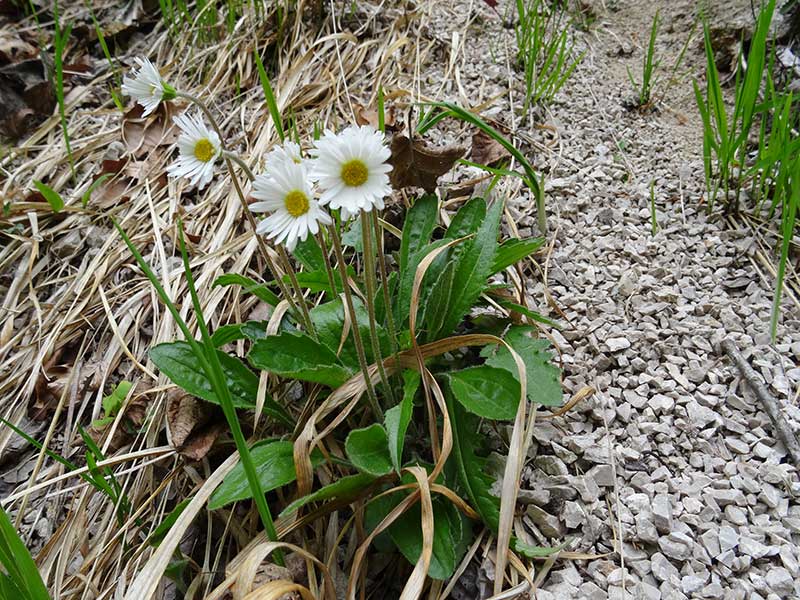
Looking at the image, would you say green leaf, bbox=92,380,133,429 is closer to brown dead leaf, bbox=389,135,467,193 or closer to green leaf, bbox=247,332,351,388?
green leaf, bbox=247,332,351,388

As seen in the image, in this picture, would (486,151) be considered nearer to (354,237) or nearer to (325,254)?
(354,237)

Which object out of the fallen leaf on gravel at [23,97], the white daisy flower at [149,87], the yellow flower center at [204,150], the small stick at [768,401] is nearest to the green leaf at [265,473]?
the yellow flower center at [204,150]

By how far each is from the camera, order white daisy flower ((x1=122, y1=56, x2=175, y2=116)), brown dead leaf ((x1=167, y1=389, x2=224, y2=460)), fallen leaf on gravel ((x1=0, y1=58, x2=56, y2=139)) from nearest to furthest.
Result: white daisy flower ((x1=122, y1=56, x2=175, y2=116)), brown dead leaf ((x1=167, y1=389, x2=224, y2=460)), fallen leaf on gravel ((x1=0, y1=58, x2=56, y2=139))

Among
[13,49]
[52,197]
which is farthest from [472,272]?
[13,49]

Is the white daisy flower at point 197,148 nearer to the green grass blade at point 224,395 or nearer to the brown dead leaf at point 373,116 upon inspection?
the green grass blade at point 224,395

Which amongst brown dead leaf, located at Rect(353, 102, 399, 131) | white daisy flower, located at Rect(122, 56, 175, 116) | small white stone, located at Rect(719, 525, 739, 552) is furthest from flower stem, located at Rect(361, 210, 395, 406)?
brown dead leaf, located at Rect(353, 102, 399, 131)

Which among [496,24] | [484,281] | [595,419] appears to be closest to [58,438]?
[484,281]

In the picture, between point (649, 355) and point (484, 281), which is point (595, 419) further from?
point (484, 281)
